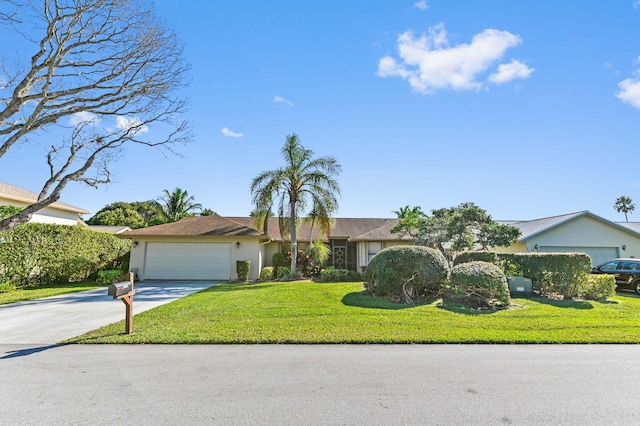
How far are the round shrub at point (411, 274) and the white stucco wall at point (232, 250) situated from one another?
9.19 m

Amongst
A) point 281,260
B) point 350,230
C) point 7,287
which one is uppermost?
point 350,230

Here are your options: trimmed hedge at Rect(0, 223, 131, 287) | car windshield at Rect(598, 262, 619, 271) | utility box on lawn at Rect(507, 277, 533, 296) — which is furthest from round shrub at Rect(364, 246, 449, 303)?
trimmed hedge at Rect(0, 223, 131, 287)

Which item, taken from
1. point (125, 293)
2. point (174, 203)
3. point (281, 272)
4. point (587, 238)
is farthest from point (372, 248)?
point (174, 203)

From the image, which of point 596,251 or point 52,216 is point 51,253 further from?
point 596,251

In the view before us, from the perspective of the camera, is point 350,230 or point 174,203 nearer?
point 350,230

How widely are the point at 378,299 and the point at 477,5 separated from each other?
906 centimetres

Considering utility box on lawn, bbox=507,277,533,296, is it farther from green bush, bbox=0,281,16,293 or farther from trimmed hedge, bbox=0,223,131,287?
green bush, bbox=0,281,16,293

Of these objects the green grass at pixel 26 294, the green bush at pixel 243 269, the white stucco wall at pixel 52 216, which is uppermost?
the white stucco wall at pixel 52 216

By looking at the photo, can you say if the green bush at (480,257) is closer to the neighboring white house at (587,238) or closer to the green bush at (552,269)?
the green bush at (552,269)

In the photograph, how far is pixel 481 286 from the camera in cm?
923

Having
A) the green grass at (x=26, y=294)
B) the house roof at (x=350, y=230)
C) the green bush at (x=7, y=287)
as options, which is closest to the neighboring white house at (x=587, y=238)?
the house roof at (x=350, y=230)

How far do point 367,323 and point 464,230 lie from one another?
1048 centimetres

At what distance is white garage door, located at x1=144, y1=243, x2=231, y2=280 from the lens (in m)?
17.5

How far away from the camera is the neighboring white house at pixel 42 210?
18494 mm
